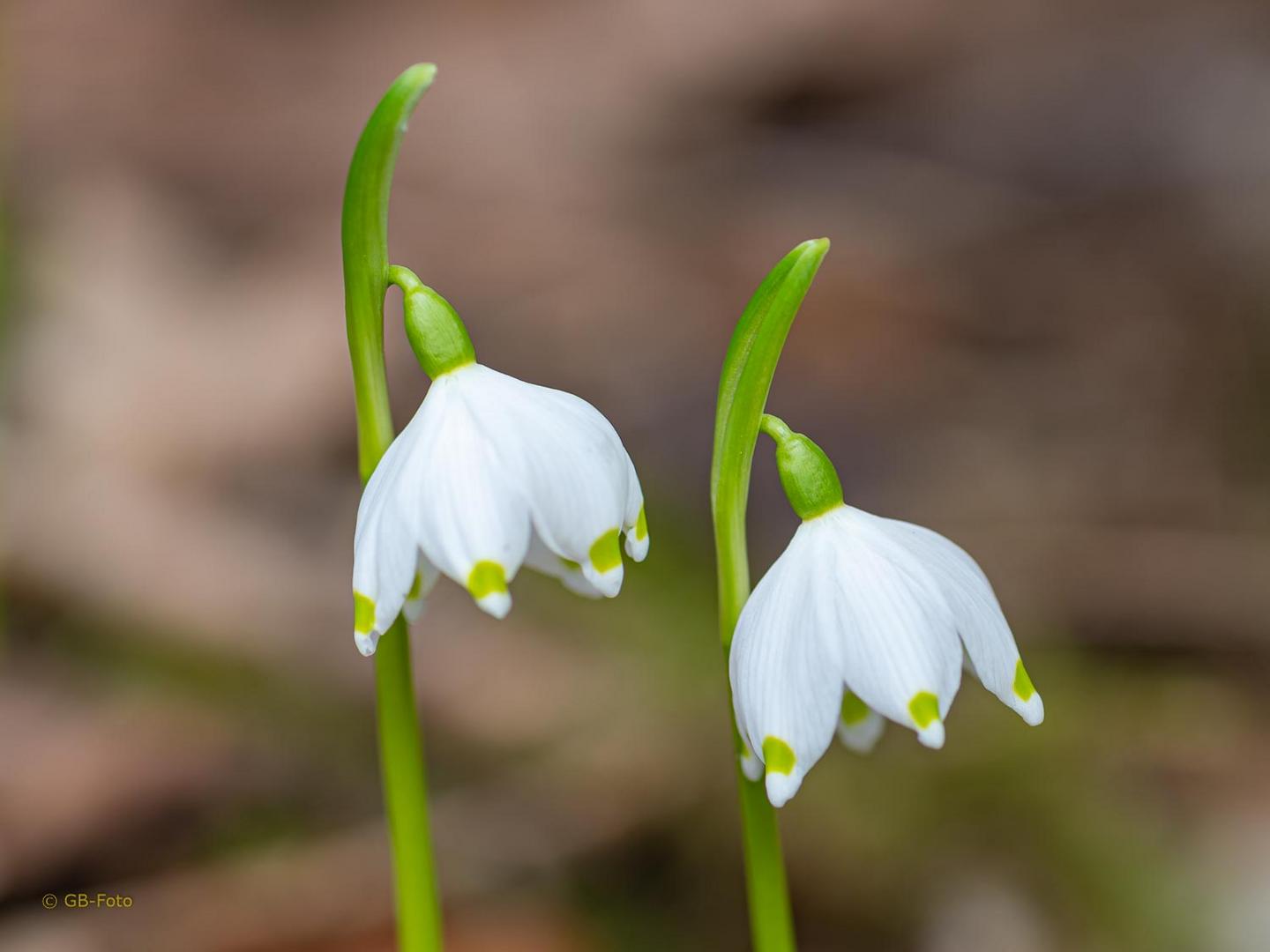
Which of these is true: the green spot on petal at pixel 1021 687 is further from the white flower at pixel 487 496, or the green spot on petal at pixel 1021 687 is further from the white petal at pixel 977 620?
the white flower at pixel 487 496

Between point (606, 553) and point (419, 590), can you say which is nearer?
point (606, 553)

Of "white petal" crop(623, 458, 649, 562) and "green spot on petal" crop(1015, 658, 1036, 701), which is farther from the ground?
"white petal" crop(623, 458, 649, 562)

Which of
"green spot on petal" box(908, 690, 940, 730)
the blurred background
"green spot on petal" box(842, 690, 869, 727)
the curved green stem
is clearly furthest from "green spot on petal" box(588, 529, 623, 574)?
the blurred background

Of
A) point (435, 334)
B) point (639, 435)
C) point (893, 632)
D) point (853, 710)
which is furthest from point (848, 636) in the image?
point (639, 435)

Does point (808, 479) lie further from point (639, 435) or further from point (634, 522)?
point (639, 435)

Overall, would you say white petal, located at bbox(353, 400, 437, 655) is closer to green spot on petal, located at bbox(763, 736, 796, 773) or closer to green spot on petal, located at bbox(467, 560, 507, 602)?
green spot on petal, located at bbox(467, 560, 507, 602)

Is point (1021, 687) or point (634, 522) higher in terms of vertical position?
point (634, 522)
